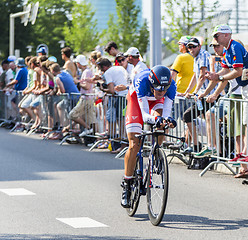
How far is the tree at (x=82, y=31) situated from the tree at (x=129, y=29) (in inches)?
483

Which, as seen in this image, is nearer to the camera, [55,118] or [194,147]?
[194,147]

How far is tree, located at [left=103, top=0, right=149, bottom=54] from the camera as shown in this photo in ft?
181

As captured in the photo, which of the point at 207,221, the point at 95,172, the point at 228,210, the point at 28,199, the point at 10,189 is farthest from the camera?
the point at 95,172

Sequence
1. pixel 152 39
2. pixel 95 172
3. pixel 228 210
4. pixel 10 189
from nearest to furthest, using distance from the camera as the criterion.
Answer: pixel 228 210 < pixel 10 189 < pixel 95 172 < pixel 152 39

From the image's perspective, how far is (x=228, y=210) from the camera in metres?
7.86

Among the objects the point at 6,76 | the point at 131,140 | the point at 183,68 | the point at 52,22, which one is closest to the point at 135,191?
the point at 131,140

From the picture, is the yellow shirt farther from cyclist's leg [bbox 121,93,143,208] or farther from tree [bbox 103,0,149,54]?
tree [bbox 103,0,149,54]

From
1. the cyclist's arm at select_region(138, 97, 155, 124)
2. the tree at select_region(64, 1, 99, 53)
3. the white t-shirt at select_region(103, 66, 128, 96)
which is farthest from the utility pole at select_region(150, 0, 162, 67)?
the tree at select_region(64, 1, 99, 53)

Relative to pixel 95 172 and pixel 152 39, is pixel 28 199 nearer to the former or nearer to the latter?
pixel 95 172

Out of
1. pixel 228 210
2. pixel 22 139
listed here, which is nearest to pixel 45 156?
pixel 22 139

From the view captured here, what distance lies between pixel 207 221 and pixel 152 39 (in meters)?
7.89

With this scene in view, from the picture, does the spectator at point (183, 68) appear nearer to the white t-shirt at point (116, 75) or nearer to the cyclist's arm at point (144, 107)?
the white t-shirt at point (116, 75)

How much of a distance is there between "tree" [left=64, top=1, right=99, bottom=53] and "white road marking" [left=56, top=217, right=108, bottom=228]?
61934 mm

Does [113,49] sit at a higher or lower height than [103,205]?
higher
